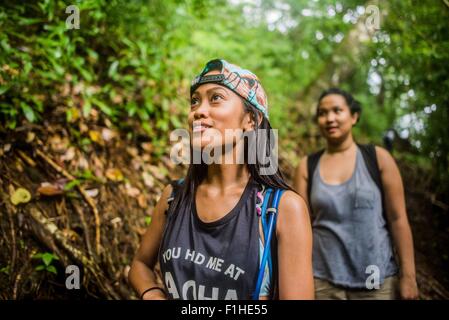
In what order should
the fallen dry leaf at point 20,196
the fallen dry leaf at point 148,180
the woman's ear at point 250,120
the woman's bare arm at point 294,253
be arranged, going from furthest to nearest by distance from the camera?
the fallen dry leaf at point 148,180, the fallen dry leaf at point 20,196, the woman's ear at point 250,120, the woman's bare arm at point 294,253

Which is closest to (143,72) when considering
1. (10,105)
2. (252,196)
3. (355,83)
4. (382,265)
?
(10,105)

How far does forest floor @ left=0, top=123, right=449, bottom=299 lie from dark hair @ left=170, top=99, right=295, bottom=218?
1.58 meters

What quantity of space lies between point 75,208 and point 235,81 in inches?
91.8

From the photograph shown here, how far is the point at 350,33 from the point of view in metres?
8.05

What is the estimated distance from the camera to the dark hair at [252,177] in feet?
6.68

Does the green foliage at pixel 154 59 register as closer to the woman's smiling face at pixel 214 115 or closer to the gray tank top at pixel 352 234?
the gray tank top at pixel 352 234

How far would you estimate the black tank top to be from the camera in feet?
5.74

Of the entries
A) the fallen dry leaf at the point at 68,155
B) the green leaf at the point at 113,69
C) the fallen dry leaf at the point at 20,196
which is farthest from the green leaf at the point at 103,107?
the fallen dry leaf at the point at 20,196

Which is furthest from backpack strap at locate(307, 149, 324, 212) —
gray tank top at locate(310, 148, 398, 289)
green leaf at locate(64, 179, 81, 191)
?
green leaf at locate(64, 179, 81, 191)

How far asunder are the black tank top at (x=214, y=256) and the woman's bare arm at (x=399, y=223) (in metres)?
1.77

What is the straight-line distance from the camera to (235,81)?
2.05 metres

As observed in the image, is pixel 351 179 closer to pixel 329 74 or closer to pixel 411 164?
pixel 411 164

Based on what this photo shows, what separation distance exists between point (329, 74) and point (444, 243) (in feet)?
15.0

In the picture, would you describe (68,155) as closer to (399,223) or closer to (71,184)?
(71,184)
